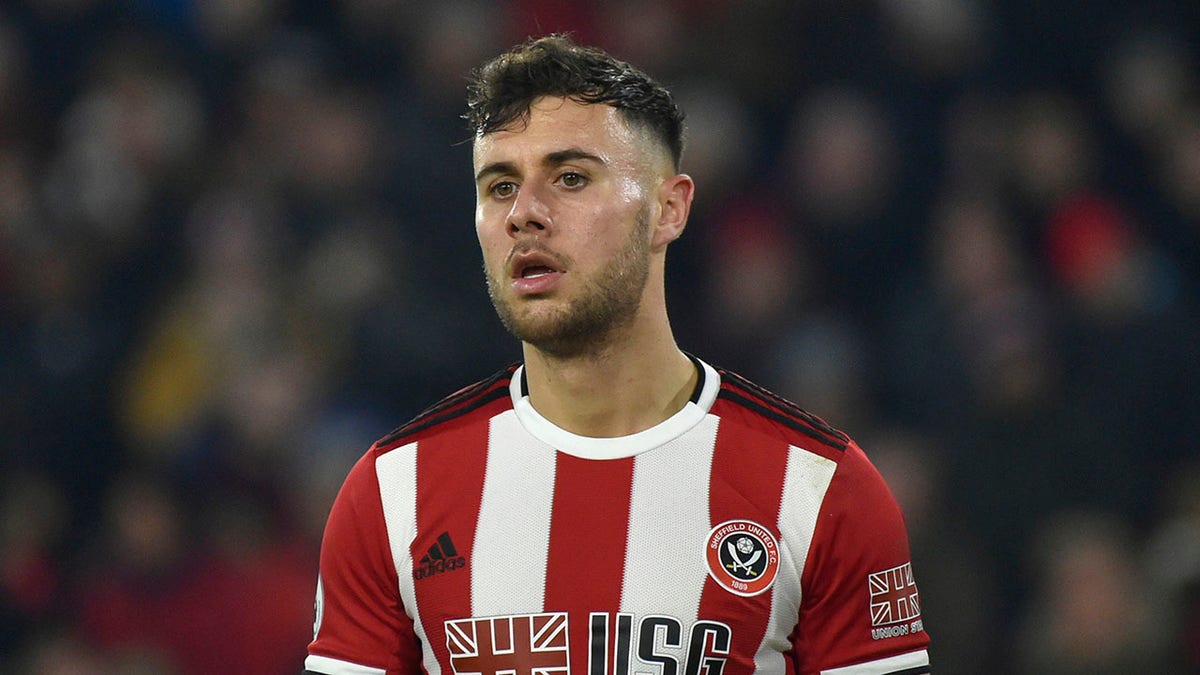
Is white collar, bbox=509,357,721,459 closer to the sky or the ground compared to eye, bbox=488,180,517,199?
closer to the ground

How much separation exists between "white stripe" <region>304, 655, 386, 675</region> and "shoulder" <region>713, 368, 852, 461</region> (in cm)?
71

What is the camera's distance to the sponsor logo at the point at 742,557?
2424mm

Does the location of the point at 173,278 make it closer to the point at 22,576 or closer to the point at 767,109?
the point at 22,576

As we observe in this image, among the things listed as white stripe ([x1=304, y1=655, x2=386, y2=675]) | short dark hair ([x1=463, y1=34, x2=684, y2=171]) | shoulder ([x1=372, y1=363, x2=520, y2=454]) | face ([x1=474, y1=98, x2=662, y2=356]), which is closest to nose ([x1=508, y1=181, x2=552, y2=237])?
face ([x1=474, y1=98, x2=662, y2=356])

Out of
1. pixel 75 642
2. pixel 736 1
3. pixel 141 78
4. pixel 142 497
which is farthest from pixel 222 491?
pixel 736 1

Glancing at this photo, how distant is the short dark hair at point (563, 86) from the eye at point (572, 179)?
0.12m

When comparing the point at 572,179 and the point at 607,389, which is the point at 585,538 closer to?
the point at 607,389

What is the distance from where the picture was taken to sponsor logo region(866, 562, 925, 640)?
2.44m

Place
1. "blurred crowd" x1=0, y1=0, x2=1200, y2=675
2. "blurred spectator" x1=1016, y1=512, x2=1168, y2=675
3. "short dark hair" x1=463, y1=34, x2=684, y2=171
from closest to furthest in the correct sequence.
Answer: "short dark hair" x1=463, y1=34, x2=684, y2=171
"blurred spectator" x1=1016, y1=512, x2=1168, y2=675
"blurred crowd" x1=0, y1=0, x2=1200, y2=675

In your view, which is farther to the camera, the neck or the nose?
the neck

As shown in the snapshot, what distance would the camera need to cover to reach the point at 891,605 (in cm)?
245

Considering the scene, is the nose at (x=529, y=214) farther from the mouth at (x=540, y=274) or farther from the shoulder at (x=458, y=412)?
the shoulder at (x=458, y=412)

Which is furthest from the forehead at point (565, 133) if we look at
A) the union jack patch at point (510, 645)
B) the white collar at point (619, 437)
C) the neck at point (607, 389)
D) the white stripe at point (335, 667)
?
the white stripe at point (335, 667)

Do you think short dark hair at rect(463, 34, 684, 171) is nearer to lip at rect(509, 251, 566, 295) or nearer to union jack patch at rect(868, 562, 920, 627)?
lip at rect(509, 251, 566, 295)
